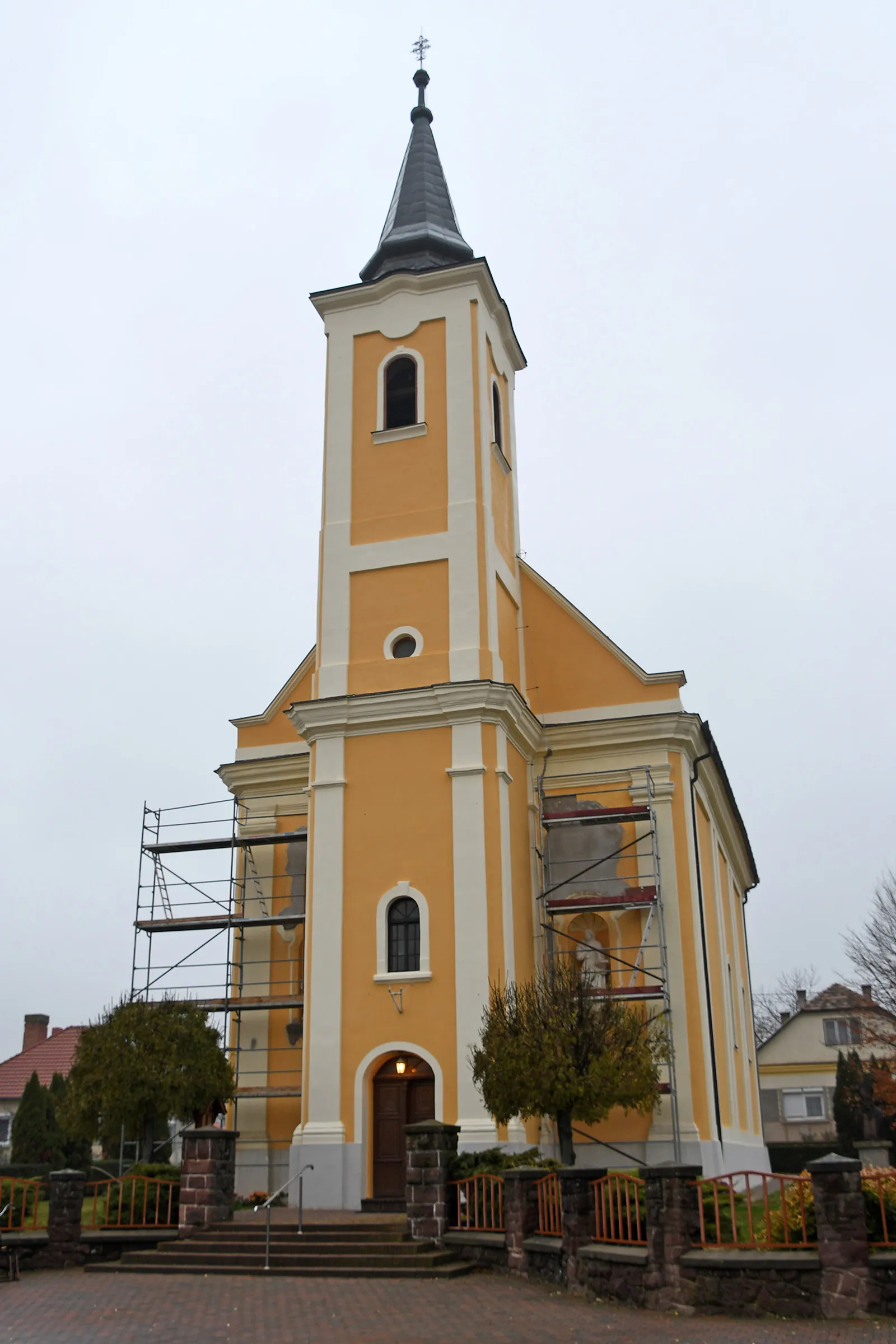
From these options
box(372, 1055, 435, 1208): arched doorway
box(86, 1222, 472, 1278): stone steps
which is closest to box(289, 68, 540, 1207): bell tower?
box(372, 1055, 435, 1208): arched doorway

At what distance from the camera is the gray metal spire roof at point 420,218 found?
27828mm

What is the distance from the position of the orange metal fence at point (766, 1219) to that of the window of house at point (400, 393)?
647 inches

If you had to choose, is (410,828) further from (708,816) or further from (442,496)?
(708,816)

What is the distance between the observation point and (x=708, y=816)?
2891cm

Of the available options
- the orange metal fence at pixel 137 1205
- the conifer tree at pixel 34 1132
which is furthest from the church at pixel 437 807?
the conifer tree at pixel 34 1132

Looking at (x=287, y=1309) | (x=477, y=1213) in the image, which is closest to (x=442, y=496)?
(x=477, y=1213)

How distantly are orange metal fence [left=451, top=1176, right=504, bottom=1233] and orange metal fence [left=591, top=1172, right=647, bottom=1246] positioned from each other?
1.95 meters

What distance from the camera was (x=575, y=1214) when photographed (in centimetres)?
1420

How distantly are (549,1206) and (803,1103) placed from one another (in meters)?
42.6

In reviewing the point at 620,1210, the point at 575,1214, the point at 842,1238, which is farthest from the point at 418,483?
the point at 842,1238

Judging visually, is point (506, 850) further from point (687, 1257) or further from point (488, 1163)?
point (687, 1257)

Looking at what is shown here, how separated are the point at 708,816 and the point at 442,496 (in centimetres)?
986

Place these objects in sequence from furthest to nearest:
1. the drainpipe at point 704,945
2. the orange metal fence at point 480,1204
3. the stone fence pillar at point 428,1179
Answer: the drainpipe at point 704,945 → the stone fence pillar at point 428,1179 → the orange metal fence at point 480,1204

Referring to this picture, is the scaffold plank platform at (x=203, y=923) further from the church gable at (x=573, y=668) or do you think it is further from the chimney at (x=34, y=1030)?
the chimney at (x=34, y=1030)
